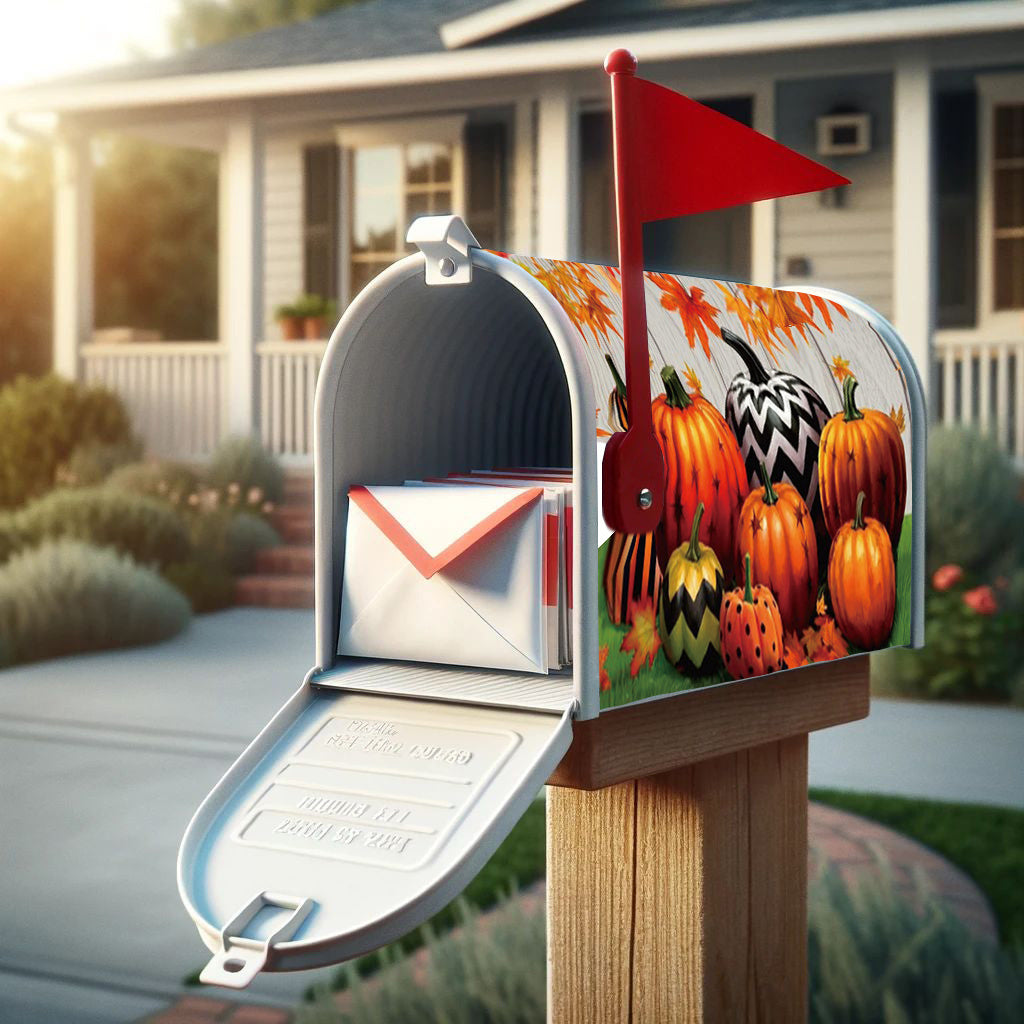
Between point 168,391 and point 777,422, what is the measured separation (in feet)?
36.2

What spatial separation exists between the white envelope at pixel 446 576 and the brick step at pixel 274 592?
27.0ft

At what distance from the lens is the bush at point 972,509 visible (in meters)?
8.02

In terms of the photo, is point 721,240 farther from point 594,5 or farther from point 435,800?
point 435,800

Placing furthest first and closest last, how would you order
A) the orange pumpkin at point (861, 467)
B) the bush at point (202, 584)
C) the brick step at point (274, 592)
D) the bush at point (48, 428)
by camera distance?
the bush at point (48, 428) < the brick step at point (274, 592) < the bush at point (202, 584) < the orange pumpkin at point (861, 467)

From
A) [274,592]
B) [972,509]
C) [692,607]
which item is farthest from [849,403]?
[274,592]

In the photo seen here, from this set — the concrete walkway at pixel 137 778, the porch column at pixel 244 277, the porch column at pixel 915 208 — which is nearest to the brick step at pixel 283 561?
the concrete walkway at pixel 137 778

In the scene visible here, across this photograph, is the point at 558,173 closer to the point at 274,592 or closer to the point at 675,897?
the point at 274,592

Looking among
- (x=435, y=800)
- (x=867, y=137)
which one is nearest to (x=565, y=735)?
(x=435, y=800)

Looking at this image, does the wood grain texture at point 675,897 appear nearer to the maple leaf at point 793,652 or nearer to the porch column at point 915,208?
the maple leaf at point 793,652

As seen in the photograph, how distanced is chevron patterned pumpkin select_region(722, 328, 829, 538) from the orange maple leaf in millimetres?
284

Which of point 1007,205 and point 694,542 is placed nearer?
point 694,542

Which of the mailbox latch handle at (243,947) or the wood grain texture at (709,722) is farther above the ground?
the wood grain texture at (709,722)

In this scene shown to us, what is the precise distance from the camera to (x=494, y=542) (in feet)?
4.54

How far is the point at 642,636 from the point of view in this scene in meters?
1.37
